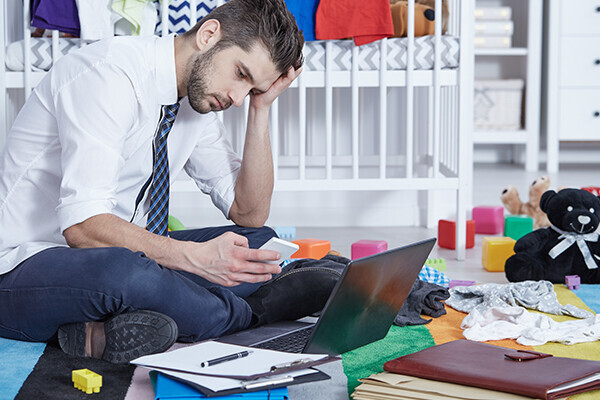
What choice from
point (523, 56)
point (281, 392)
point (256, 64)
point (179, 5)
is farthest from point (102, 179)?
point (523, 56)

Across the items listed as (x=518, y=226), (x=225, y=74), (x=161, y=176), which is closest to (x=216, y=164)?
(x=161, y=176)

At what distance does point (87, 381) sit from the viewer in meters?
1.06

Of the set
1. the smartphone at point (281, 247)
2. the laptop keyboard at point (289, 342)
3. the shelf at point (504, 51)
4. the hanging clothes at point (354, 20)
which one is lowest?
the laptop keyboard at point (289, 342)

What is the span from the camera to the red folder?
0.97 meters

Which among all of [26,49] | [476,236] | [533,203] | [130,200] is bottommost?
[476,236]

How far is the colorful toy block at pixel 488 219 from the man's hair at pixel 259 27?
1.32 metres

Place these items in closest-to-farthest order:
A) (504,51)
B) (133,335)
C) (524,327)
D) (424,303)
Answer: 1. (133,335)
2. (524,327)
3. (424,303)
4. (504,51)

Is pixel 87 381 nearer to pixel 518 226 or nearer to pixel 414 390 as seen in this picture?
pixel 414 390

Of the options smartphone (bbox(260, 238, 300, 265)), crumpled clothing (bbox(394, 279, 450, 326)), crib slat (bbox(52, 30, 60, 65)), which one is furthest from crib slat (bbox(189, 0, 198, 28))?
smartphone (bbox(260, 238, 300, 265))

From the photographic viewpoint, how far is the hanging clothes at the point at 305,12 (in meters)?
2.08

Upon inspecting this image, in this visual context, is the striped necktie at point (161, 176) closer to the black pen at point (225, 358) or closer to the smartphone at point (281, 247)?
the smartphone at point (281, 247)

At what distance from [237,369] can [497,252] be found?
44.0 inches

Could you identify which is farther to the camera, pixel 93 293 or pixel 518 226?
pixel 518 226

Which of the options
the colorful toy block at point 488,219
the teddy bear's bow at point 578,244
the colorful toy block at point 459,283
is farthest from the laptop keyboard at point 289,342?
the colorful toy block at point 488,219
